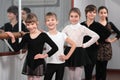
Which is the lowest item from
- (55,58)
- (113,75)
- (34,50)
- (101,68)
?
(113,75)

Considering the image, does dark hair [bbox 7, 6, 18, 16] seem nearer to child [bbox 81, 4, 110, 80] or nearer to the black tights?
child [bbox 81, 4, 110, 80]

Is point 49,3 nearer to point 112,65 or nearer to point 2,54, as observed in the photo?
point 2,54

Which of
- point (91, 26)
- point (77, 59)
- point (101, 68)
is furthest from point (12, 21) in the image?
point (101, 68)

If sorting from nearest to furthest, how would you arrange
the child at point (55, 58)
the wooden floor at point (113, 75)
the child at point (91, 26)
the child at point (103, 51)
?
the child at point (55, 58), the child at point (91, 26), the child at point (103, 51), the wooden floor at point (113, 75)

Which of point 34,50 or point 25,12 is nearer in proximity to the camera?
point 34,50

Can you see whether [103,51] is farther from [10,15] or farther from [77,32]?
[10,15]

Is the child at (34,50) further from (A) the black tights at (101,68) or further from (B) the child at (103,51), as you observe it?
(A) the black tights at (101,68)

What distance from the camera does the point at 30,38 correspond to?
8.51 ft

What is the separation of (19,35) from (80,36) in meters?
0.74

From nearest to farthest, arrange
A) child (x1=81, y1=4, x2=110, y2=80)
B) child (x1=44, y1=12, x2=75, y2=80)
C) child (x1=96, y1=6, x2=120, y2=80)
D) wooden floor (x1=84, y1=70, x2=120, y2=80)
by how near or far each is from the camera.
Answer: child (x1=44, y1=12, x2=75, y2=80), child (x1=81, y1=4, x2=110, y2=80), child (x1=96, y1=6, x2=120, y2=80), wooden floor (x1=84, y1=70, x2=120, y2=80)

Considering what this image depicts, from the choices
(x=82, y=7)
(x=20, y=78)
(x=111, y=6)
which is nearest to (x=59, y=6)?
(x=82, y=7)

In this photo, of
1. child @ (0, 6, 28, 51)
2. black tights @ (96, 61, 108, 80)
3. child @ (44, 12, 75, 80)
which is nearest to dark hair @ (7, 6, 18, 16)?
child @ (0, 6, 28, 51)

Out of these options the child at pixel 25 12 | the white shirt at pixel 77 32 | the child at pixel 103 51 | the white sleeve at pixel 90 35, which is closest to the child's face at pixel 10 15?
the child at pixel 25 12

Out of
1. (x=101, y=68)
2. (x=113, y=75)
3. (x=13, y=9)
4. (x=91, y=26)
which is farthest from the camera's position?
(x=113, y=75)
